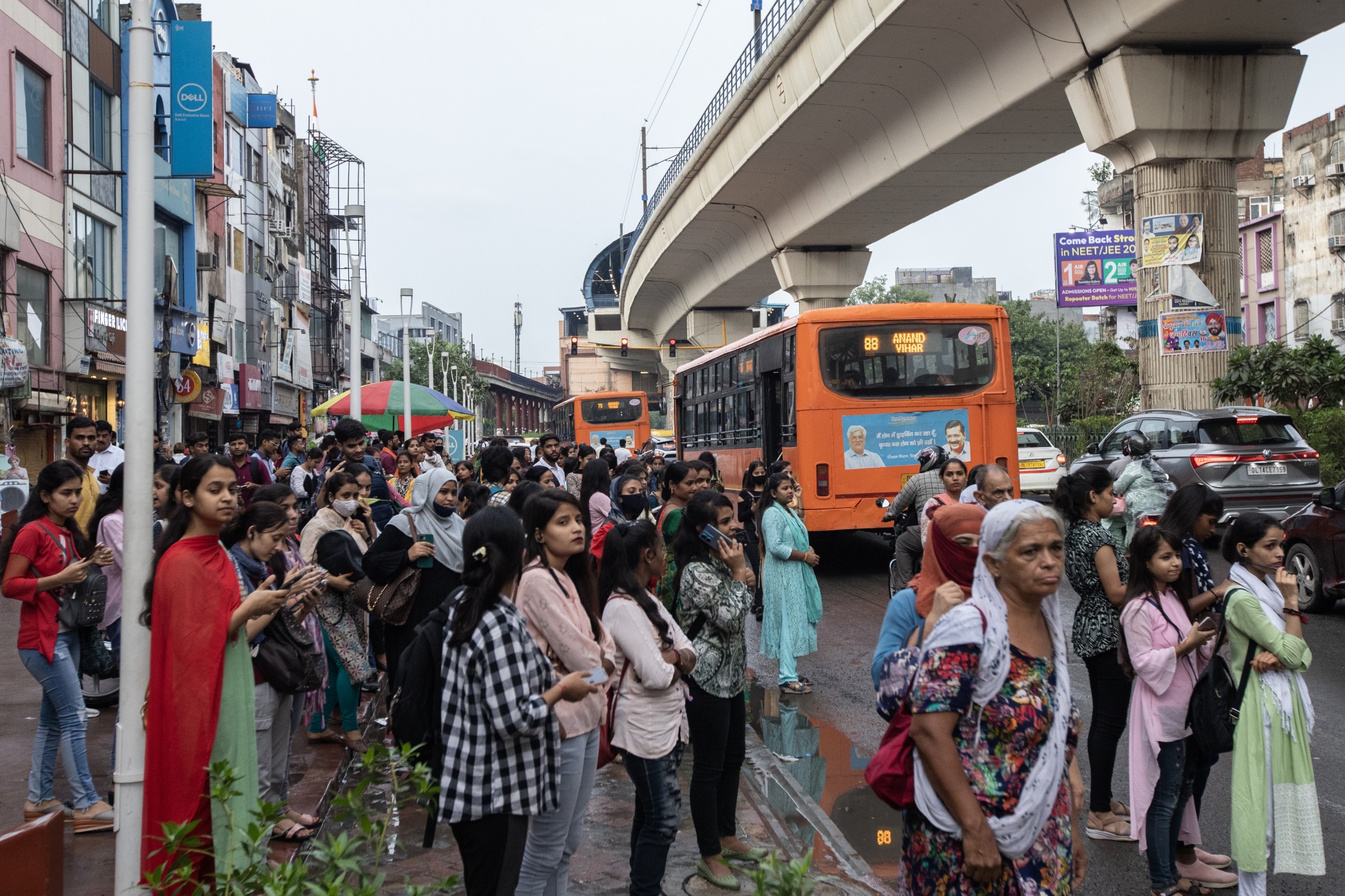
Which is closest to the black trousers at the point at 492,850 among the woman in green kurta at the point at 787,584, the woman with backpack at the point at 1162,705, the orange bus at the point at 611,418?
the woman with backpack at the point at 1162,705

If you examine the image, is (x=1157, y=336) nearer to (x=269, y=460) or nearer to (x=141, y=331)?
(x=269, y=460)

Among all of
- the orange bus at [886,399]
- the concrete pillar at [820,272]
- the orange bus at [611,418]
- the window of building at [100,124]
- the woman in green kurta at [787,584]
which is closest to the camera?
the woman in green kurta at [787,584]

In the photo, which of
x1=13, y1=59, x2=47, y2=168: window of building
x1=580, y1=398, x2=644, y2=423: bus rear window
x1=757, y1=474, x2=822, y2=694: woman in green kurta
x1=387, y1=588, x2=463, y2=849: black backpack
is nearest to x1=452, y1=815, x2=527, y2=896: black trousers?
x1=387, y1=588, x2=463, y2=849: black backpack

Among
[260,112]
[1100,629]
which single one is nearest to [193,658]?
[1100,629]

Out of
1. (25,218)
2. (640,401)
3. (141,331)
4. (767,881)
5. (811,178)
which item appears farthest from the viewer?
(640,401)

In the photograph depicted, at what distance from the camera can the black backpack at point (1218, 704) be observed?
4.59 metres

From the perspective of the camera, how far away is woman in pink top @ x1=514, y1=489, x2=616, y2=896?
3889 millimetres

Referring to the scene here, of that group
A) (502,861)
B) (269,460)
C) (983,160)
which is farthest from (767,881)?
(983,160)

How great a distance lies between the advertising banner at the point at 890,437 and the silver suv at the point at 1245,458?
1.98 m

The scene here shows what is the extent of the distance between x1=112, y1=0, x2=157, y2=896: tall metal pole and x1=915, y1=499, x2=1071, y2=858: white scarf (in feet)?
9.54

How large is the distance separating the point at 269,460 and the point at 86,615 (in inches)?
345

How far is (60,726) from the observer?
5.68 m

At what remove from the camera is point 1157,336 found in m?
18.5

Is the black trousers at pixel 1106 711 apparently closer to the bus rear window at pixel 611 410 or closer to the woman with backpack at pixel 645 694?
the woman with backpack at pixel 645 694
